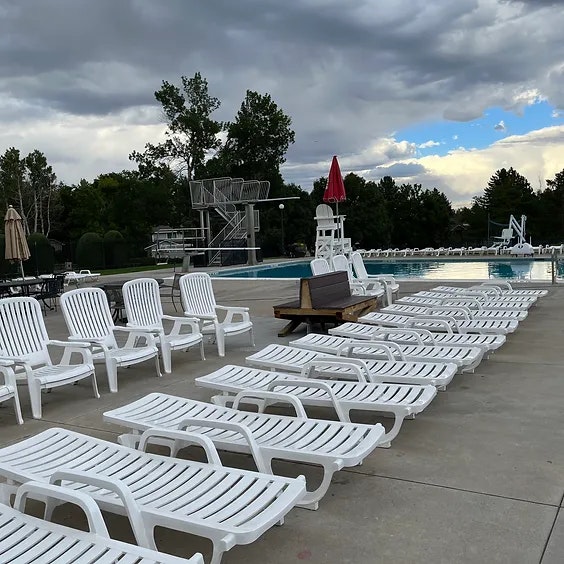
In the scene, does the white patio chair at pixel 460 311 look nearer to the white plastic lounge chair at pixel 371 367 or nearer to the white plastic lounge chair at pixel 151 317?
the white plastic lounge chair at pixel 371 367

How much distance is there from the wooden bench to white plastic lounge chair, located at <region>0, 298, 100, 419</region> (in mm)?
3072

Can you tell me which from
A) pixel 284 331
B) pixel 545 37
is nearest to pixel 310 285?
pixel 284 331

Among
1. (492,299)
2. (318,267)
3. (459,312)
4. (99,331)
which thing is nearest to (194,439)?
(99,331)

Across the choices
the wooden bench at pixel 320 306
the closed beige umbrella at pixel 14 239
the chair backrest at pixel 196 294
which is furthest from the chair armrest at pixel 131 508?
the closed beige umbrella at pixel 14 239

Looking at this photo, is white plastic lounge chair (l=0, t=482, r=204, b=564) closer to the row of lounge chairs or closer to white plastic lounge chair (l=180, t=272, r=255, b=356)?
white plastic lounge chair (l=180, t=272, r=255, b=356)

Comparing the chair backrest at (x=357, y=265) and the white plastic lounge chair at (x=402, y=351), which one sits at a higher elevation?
the chair backrest at (x=357, y=265)

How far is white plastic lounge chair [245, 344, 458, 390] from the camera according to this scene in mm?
4453

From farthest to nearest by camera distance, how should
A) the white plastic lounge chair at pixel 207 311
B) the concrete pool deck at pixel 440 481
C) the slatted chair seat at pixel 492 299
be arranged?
the slatted chair seat at pixel 492 299 → the white plastic lounge chair at pixel 207 311 → the concrete pool deck at pixel 440 481

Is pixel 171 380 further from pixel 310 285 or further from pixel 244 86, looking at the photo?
pixel 244 86

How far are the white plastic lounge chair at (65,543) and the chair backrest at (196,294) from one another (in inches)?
192

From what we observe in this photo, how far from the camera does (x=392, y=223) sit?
43.2 meters

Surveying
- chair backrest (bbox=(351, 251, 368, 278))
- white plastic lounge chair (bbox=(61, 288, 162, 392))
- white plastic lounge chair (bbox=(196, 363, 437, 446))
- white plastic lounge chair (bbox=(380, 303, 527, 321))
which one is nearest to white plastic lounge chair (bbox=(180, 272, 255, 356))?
white plastic lounge chair (bbox=(61, 288, 162, 392))

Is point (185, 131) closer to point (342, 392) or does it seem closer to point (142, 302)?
point (142, 302)

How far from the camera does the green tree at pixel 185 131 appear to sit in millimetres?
39312
